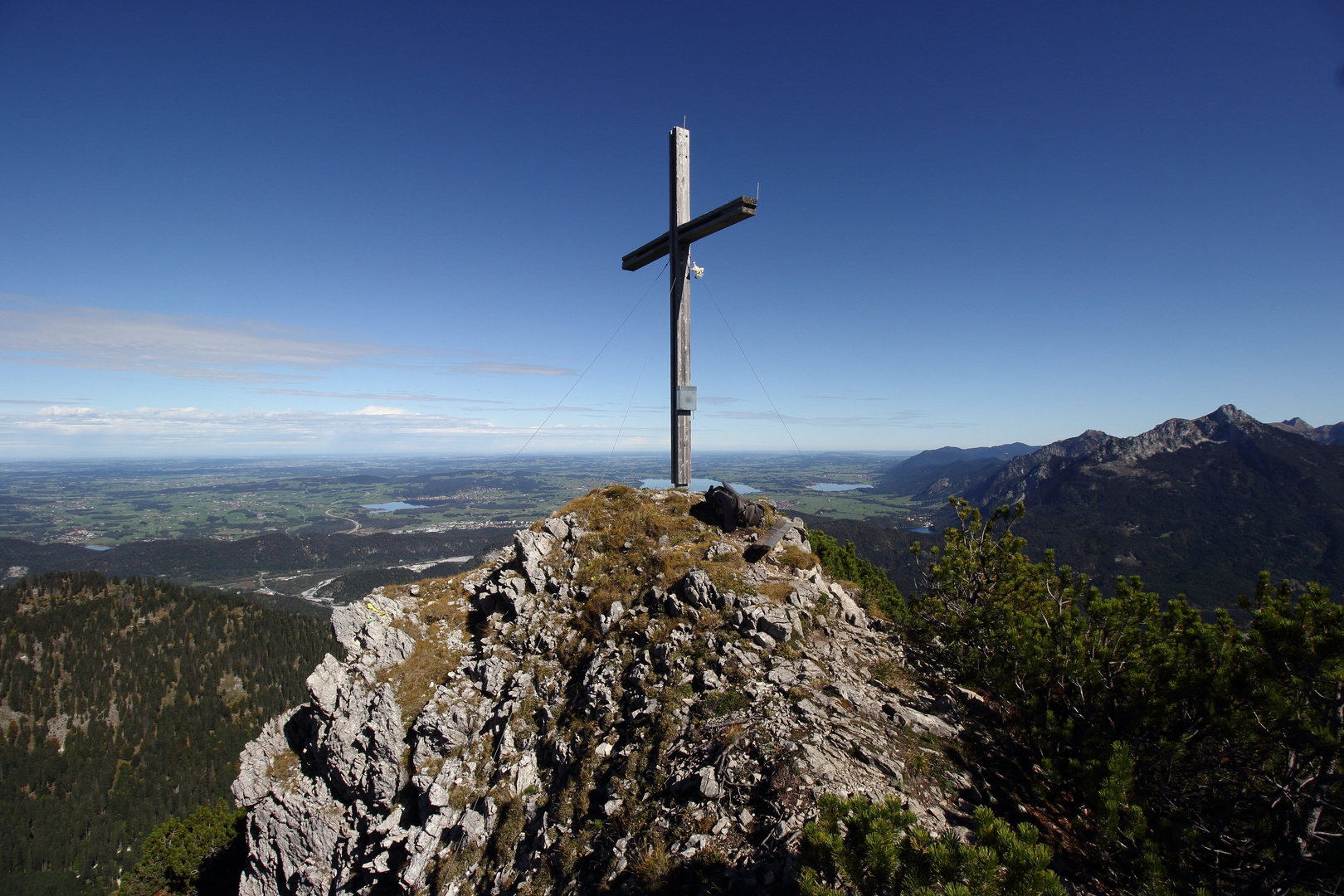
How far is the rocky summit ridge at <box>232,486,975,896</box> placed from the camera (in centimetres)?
675

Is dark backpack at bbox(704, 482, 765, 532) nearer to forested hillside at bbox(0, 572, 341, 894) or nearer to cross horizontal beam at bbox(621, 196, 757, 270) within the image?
cross horizontal beam at bbox(621, 196, 757, 270)

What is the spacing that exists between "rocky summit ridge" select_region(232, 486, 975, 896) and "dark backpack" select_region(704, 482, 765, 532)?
417 mm

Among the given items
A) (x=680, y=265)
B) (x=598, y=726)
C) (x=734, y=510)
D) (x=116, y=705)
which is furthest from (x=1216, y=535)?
(x=116, y=705)

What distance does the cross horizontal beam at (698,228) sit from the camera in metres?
11.4

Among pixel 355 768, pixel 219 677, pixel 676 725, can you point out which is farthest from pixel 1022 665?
pixel 219 677

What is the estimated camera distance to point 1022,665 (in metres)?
8.97

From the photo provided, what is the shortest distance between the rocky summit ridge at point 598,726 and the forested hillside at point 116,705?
101452 mm

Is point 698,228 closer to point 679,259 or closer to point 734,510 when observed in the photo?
point 679,259

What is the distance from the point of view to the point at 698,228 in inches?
488

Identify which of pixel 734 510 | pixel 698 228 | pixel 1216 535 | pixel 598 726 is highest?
pixel 698 228

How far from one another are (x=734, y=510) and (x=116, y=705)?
527 feet

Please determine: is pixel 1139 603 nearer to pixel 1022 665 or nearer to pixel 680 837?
pixel 1022 665

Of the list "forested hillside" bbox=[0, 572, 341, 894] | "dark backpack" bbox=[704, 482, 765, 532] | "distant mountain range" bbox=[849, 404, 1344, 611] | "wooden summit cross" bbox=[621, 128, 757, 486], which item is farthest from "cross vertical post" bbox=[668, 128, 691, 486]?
"distant mountain range" bbox=[849, 404, 1344, 611]

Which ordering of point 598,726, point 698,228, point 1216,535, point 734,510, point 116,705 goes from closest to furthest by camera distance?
1. point 598,726
2. point 698,228
3. point 734,510
4. point 116,705
5. point 1216,535
